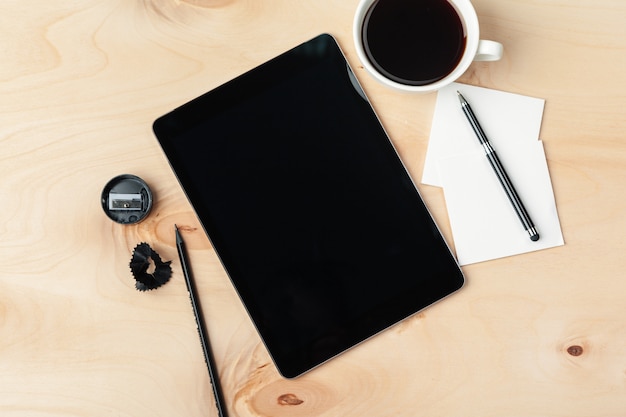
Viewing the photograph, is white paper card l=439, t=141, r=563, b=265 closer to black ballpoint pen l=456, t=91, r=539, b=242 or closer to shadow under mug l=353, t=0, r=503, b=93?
black ballpoint pen l=456, t=91, r=539, b=242

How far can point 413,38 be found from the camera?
2.04 feet

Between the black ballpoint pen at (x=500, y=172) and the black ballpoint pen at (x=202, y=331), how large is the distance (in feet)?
1.30

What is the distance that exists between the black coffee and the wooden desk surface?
6cm

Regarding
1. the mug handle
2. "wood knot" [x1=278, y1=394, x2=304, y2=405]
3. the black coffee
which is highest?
the black coffee

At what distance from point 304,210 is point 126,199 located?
0.73 ft

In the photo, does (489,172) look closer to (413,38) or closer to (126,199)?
(413,38)

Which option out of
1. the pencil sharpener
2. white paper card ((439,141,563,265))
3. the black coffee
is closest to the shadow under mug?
the black coffee

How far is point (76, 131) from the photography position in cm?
66

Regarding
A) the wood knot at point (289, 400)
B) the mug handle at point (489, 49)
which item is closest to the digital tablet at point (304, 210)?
the wood knot at point (289, 400)

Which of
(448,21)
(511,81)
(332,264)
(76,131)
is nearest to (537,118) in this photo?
(511,81)

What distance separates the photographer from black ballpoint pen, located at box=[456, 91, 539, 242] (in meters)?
0.65

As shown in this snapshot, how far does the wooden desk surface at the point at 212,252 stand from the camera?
2.13 feet

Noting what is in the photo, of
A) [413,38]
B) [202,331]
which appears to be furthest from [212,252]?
[413,38]

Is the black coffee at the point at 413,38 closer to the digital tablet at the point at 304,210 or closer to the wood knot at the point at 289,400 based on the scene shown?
the digital tablet at the point at 304,210
